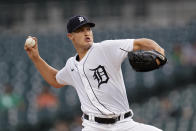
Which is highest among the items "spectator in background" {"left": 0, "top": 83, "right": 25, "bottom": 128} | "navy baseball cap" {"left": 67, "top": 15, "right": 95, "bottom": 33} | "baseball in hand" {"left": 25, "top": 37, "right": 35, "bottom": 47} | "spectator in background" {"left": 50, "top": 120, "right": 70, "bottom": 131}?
"navy baseball cap" {"left": 67, "top": 15, "right": 95, "bottom": 33}

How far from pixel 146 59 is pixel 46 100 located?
5.68 meters

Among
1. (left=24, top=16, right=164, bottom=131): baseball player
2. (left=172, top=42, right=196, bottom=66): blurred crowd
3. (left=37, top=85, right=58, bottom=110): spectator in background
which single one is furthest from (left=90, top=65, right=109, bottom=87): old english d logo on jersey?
(left=172, top=42, right=196, bottom=66): blurred crowd

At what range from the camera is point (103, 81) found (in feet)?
13.2

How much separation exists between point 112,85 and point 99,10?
1208 cm

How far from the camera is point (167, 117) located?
8.94 meters

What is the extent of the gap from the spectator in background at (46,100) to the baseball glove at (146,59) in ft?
17.8

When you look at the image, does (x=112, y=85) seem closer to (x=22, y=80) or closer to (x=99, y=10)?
(x=22, y=80)

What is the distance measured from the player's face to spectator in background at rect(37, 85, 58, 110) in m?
5.07

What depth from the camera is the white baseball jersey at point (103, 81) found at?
4.00 metres

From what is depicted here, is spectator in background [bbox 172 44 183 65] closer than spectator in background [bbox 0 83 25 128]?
No

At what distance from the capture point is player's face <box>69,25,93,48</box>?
412 centimetres

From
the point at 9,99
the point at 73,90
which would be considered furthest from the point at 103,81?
the point at 73,90

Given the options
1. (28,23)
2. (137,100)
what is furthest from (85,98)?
(28,23)

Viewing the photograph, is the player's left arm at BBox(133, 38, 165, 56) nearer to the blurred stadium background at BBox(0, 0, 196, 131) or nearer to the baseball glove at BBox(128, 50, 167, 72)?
the baseball glove at BBox(128, 50, 167, 72)
